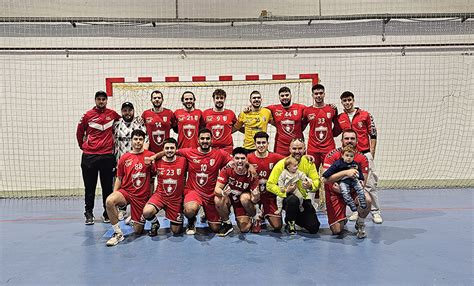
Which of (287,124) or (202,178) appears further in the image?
(287,124)

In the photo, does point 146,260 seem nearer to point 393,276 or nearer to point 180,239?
point 180,239

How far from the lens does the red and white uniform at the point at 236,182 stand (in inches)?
180

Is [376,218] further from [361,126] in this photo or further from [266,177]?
[266,177]

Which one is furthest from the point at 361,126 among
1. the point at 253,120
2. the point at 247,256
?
the point at 247,256

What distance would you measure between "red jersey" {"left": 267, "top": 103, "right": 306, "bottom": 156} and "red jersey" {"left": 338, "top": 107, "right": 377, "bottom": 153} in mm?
624

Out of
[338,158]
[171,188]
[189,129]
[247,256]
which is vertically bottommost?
[247,256]

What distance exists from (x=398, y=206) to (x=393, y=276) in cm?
329

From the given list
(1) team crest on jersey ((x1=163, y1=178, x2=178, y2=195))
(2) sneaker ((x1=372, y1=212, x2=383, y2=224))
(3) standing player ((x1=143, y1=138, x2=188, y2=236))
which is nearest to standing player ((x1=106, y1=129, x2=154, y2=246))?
(3) standing player ((x1=143, y1=138, x2=188, y2=236))

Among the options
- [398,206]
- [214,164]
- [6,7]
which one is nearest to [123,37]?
[6,7]

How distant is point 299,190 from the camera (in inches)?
181

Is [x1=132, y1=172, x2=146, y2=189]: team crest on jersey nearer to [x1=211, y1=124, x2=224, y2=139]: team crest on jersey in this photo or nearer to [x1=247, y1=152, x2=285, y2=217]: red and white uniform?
[x1=211, y1=124, x2=224, y2=139]: team crest on jersey

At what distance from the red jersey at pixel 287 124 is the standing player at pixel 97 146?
250 centimetres

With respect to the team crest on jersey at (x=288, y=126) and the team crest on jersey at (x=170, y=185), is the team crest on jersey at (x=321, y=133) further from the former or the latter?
the team crest on jersey at (x=170, y=185)

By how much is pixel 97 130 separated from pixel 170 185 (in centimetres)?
153
